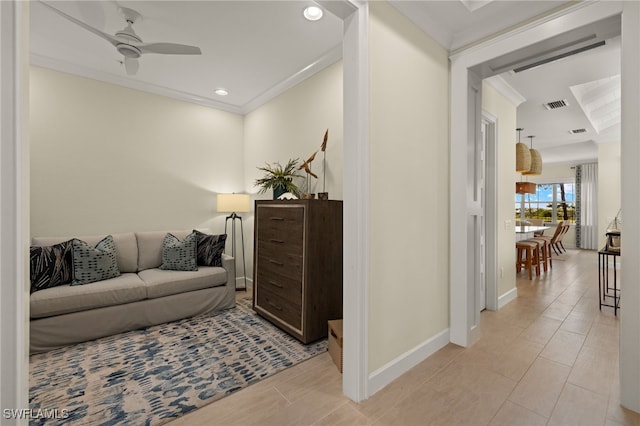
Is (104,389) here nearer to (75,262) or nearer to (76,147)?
(75,262)

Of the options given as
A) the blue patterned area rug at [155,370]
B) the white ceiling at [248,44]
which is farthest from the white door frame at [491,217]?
the blue patterned area rug at [155,370]

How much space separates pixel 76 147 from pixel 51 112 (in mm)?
420

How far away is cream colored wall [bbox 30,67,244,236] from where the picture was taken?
323 cm

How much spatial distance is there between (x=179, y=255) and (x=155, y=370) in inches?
57.5

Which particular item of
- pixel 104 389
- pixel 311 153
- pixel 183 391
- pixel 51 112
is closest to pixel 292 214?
pixel 311 153

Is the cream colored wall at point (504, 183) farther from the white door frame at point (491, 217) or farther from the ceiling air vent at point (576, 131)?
the ceiling air vent at point (576, 131)

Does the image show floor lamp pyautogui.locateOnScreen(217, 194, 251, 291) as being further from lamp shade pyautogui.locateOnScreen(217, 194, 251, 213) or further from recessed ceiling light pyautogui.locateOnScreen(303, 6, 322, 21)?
recessed ceiling light pyautogui.locateOnScreen(303, 6, 322, 21)

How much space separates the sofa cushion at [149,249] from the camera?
3.52 m

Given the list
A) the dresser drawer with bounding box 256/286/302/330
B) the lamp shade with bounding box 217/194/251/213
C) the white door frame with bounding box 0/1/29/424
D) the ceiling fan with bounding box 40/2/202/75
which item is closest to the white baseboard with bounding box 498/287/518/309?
the dresser drawer with bounding box 256/286/302/330

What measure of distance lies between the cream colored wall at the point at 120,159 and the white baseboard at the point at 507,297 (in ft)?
12.9

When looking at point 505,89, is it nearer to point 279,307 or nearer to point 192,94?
point 279,307

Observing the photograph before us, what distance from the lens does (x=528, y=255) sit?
199 inches

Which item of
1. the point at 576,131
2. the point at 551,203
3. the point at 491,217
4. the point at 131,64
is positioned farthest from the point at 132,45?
the point at 551,203

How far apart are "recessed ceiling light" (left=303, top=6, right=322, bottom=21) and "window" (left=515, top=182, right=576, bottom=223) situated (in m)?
10.5
